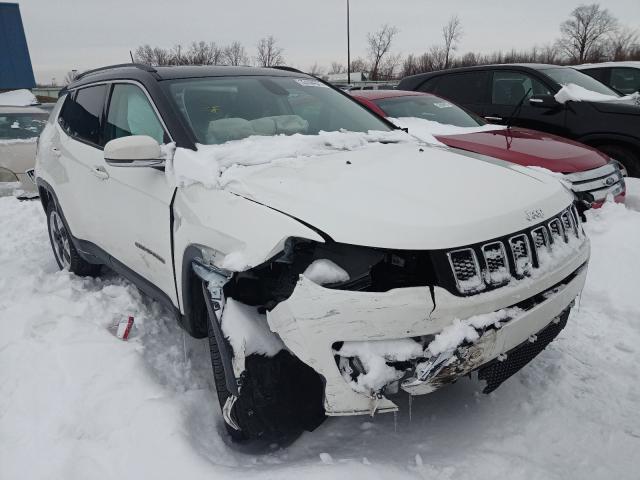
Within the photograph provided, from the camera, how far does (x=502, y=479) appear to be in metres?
1.95

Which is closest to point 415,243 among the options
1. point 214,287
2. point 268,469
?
point 214,287

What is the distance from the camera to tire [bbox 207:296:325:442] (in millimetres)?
2004

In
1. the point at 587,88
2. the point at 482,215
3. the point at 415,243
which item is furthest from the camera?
the point at 587,88

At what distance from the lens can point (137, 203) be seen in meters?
2.75

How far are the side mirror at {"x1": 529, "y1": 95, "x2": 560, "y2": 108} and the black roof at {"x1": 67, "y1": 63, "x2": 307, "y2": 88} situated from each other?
3788 mm

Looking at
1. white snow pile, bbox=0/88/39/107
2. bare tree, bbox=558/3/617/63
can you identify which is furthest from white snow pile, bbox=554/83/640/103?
bare tree, bbox=558/3/617/63

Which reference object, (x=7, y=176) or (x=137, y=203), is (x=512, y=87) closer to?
(x=137, y=203)

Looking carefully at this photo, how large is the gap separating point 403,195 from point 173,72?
1824 mm

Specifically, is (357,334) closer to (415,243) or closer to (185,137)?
(415,243)

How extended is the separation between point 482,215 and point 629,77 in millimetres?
9013

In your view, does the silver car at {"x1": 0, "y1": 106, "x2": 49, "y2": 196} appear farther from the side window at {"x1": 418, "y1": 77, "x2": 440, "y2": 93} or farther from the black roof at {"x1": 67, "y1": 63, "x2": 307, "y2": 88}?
the side window at {"x1": 418, "y1": 77, "x2": 440, "y2": 93}

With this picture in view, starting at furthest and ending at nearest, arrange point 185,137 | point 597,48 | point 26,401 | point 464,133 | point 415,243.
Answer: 1. point 597,48
2. point 464,133
3. point 185,137
4. point 26,401
5. point 415,243

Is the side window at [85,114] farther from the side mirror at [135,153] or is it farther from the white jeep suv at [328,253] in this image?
the side mirror at [135,153]

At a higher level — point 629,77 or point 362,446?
point 629,77
